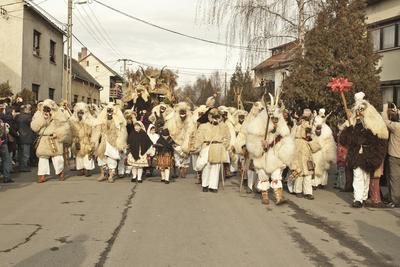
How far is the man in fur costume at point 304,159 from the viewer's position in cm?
1094

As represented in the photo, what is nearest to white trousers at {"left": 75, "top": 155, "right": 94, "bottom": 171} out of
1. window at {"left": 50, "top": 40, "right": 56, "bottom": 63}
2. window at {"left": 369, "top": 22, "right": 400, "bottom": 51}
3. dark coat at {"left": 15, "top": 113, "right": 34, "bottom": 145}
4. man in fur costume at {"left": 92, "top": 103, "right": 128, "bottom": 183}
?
man in fur costume at {"left": 92, "top": 103, "right": 128, "bottom": 183}

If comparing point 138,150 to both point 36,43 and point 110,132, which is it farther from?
point 36,43

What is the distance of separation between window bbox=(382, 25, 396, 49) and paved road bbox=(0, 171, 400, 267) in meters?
13.5

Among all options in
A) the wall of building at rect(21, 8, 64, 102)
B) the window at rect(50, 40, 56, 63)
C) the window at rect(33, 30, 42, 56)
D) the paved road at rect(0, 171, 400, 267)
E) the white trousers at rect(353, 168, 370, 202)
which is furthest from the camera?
the window at rect(50, 40, 56, 63)

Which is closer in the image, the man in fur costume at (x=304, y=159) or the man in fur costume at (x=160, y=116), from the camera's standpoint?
the man in fur costume at (x=304, y=159)

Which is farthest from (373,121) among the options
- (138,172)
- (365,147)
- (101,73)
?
(101,73)

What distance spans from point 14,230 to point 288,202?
5425 mm

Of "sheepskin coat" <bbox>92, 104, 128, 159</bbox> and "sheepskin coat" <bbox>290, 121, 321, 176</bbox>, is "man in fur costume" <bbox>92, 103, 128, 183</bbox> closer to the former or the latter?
"sheepskin coat" <bbox>92, 104, 128, 159</bbox>

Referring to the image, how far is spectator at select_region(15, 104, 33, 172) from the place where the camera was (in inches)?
567

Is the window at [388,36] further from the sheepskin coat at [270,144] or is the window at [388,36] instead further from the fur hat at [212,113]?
the sheepskin coat at [270,144]

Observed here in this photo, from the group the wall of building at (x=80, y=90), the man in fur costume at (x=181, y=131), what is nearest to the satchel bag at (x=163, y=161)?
the man in fur costume at (x=181, y=131)

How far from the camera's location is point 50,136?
12500 millimetres

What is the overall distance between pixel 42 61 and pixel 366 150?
2310 centimetres

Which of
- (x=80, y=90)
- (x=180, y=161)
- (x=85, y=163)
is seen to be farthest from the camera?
(x=80, y=90)
